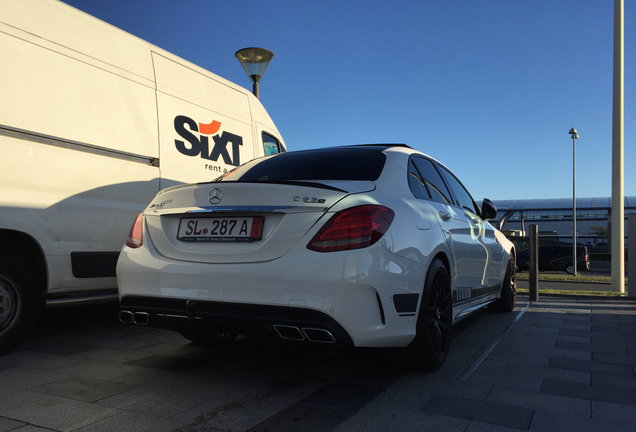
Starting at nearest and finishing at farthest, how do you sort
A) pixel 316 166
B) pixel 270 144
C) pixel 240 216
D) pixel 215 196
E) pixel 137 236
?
1. pixel 240 216
2. pixel 215 196
3. pixel 137 236
4. pixel 316 166
5. pixel 270 144

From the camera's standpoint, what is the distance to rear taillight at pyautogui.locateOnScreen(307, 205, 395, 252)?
9.41ft

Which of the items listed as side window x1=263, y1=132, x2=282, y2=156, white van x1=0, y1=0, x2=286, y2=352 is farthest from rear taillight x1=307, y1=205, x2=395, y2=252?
side window x1=263, y1=132, x2=282, y2=156

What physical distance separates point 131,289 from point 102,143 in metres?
1.78

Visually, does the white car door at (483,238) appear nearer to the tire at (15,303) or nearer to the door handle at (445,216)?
the door handle at (445,216)

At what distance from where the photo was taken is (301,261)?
113 inches

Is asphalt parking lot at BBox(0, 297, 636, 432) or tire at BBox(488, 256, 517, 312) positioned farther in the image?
tire at BBox(488, 256, 517, 312)

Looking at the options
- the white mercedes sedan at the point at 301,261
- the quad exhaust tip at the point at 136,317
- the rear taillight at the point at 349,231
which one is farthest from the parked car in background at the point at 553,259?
the quad exhaust tip at the point at 136,317

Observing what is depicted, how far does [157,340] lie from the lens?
4684mm

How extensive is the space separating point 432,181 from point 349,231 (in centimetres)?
170

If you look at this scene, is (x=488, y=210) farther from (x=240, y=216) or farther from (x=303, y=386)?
(x=240, y=216)

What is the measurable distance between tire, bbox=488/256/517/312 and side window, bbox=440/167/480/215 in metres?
1.41

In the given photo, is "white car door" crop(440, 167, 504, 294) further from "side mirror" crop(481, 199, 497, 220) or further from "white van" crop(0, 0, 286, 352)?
"white van" crop(0, 0, 286, 352)

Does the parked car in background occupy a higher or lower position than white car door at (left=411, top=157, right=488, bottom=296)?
lower

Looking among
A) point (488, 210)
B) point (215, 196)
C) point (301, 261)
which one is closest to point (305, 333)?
point (301, 261)
